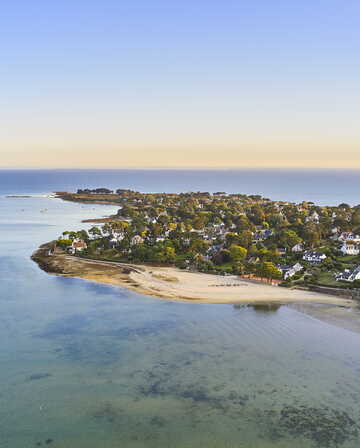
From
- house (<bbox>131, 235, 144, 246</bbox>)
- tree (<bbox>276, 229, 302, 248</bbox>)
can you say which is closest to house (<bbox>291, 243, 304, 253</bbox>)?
tree (<bbox>276, 229, 302, 248</bbox>)

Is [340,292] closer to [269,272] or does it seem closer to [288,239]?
[269,272]

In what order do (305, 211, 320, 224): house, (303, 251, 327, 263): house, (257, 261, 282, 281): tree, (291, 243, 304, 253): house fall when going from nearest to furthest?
(257, 261, 282, 281): tree
(303, 251, 327, 263): house
(291, 243, 304, 253): house
(305, 211, 320, 224): house

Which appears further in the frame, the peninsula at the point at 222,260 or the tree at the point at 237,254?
the tree at the point at 237,254

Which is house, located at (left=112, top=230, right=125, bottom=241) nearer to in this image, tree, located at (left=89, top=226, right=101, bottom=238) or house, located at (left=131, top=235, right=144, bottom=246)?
tree, located at (left=89, top=226, right=101, bottom=238)

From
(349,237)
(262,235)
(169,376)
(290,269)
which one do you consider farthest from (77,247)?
(349,237)

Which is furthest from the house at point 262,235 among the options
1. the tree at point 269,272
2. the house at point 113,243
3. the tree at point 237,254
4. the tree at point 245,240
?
the house at point 113,243

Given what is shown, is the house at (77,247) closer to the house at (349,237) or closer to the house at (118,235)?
the house at (118,235)

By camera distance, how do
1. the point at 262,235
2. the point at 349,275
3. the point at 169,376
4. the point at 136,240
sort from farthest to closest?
1. the point at 262,235
2. the point at 136,240
3. the point at 349,275
4. the point at 169,376
